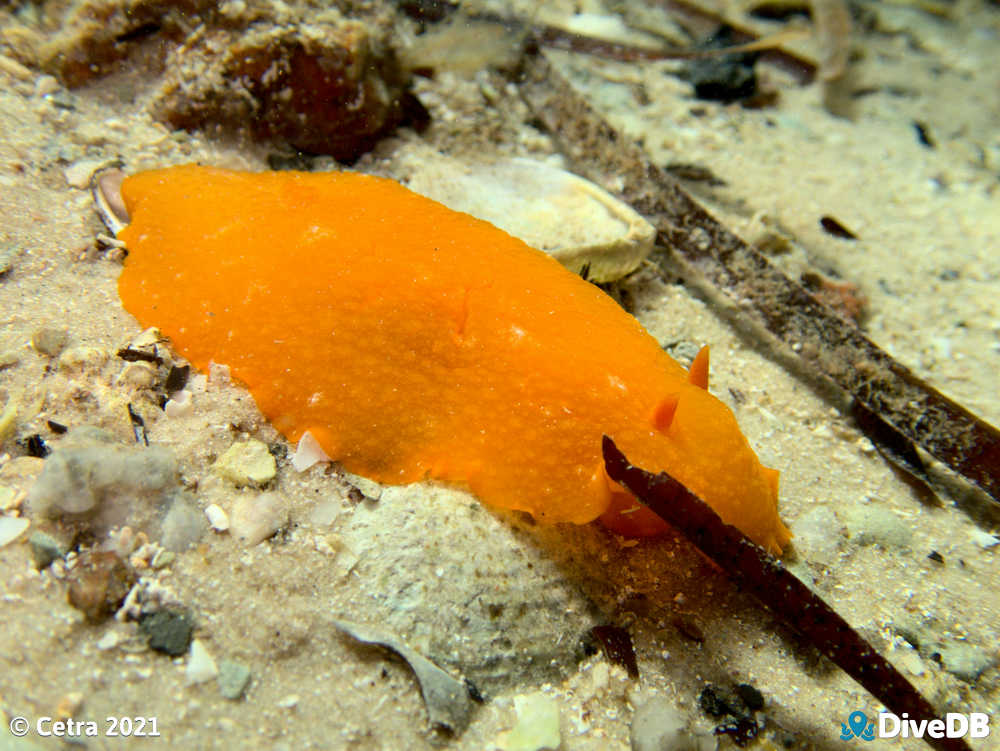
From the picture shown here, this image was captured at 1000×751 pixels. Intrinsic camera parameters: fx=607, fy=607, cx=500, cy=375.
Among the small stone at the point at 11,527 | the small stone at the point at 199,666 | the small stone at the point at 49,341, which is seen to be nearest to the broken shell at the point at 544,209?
the small stone at the point at 49,341

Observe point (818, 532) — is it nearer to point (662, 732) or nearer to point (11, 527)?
point (662, 732)

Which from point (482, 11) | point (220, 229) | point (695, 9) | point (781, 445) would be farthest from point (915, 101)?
point (220, 229)

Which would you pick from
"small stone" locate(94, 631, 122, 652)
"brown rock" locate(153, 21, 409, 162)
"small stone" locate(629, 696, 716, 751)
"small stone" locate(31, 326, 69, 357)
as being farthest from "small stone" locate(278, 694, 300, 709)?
"brown rock" locate(153, 21, 409, 162)

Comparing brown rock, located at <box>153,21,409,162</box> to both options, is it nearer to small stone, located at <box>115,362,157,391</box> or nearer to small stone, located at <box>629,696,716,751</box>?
small stone, located at <box>115,362,157,391</box>

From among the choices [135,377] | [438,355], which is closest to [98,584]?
[135,377]

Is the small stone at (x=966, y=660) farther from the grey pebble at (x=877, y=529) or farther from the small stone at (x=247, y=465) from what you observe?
the small stone at (x=247, y=465)

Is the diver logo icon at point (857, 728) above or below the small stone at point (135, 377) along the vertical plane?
below
